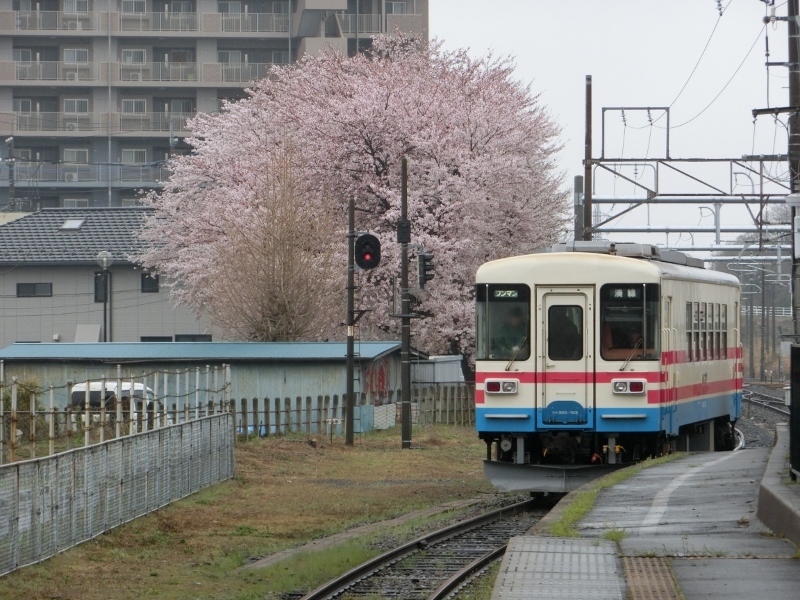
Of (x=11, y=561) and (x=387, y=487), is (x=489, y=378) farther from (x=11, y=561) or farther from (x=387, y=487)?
(x=11, y=561)

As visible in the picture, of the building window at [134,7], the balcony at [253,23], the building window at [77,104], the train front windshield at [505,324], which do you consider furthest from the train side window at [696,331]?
the building window at [77,104]

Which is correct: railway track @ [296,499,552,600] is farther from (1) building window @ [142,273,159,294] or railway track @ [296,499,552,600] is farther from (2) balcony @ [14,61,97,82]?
(2) balcony @ [14,61,97,82]

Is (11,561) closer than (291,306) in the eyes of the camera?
Yes

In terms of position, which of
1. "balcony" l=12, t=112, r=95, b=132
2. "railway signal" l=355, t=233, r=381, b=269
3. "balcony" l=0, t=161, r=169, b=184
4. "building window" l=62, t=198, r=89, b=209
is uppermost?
"balcony" l=12, t=112, r=95, b=132

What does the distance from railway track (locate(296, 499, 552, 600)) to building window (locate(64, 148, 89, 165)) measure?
61.4 m

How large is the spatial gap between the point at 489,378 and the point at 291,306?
61.7 ft

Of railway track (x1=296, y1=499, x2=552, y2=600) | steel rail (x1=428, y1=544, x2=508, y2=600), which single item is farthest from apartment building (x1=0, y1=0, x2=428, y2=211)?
steel rail (x1=428, y1=544, x2=508, y2=600)

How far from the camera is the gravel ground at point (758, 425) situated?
30245mm

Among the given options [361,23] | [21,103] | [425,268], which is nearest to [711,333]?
[425,268]

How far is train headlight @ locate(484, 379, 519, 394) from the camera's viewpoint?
15628mm

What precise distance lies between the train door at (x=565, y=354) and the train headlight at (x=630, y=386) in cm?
32

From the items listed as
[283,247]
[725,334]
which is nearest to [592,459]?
[725,334]

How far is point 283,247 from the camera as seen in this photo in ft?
110

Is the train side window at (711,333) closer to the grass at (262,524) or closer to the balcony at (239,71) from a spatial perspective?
the grass at (262,524)
